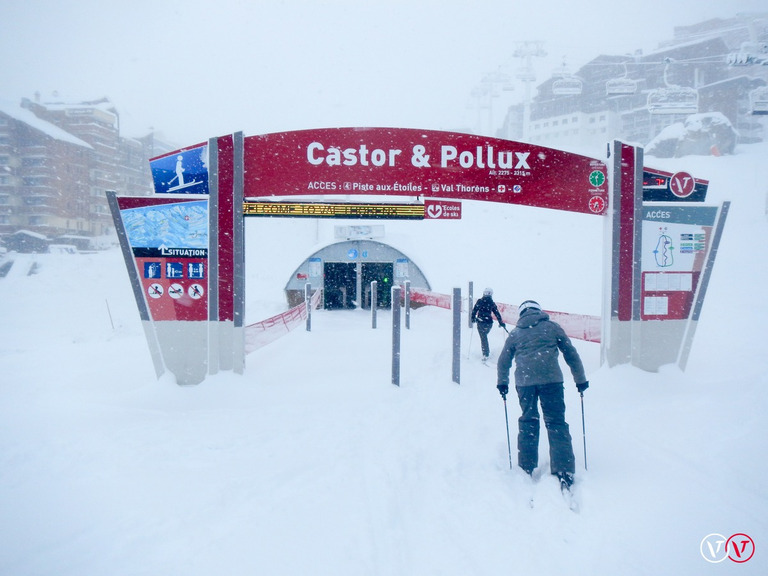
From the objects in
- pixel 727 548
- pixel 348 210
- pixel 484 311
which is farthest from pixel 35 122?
pixel 727 548

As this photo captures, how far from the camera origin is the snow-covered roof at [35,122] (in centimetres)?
3734

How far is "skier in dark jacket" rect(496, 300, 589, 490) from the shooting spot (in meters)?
4.12

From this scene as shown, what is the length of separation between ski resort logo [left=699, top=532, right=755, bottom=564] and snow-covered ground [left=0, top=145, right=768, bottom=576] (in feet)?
0.16

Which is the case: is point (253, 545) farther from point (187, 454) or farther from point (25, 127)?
point (25, 127)

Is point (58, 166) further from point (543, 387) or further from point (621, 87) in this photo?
point (543, 387)

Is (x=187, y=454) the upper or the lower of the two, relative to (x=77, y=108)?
lower

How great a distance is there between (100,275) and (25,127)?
747 inches

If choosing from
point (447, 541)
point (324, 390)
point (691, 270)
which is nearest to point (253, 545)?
point (447, 541)

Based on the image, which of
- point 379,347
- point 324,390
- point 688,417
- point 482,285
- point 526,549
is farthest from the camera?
point 482,285

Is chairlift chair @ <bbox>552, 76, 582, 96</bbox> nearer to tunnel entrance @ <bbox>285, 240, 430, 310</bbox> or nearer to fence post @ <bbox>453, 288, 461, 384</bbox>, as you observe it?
tunnel entrance @ <bbox>285, 240, 430, 310</bbox>

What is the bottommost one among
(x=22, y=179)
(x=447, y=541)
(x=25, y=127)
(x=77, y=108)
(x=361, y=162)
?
(x=447, y=541)

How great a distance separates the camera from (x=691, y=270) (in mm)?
7145

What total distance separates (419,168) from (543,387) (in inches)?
168

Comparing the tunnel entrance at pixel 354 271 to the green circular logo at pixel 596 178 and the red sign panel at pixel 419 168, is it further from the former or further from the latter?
the green circular logo at pixel 596 178
